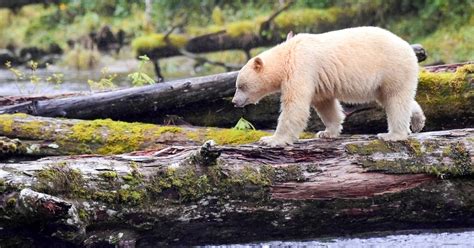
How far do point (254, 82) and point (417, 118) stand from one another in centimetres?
174

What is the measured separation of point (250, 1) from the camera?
84.9 feet

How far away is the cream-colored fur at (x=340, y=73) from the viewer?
21.7 ft

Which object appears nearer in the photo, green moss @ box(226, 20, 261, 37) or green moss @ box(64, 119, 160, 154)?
green moss @ box(64, 119, 160, 154)

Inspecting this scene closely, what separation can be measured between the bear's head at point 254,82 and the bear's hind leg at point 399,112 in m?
1.14

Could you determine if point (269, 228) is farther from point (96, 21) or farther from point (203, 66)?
point (96, 21)

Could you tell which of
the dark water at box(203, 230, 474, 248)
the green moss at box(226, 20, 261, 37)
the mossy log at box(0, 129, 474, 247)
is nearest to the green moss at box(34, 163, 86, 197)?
the mossy log at box(0, 129, 474, 247)

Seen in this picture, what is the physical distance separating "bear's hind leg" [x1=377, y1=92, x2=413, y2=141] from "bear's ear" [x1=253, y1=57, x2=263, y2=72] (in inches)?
49.8

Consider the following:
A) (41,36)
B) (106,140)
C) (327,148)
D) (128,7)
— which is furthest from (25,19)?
(327,148)

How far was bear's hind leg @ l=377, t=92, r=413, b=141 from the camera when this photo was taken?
6.65 metres

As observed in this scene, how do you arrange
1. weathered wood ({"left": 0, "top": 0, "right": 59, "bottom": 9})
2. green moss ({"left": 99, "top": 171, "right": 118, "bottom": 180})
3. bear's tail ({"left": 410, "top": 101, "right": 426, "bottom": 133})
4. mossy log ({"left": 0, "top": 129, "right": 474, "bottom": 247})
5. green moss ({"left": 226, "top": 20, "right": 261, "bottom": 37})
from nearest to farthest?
mossy log ({"left": 0, "top": 129, "right": 474, "bottom": 247}) → green moss ({"left": 99, "top": 171, "right": 118, "bottom": 180}) → bear's tail ({"left": 410, "top": 101, "right": 426, "bottom": 133}) → green moss ({"left": 226, "top": 20, "right": 261, "bottom": 37}) → weathered wood ({"left": 0, "top": 0, "right": 59, "bottom": 9})

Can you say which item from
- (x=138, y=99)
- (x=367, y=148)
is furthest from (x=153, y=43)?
(x=367, y=148)

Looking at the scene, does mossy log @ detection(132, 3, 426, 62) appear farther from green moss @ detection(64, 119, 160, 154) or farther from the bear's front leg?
the bear's front leg

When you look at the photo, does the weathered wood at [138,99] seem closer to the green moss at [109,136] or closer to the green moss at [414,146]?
the green moss at [109,136]

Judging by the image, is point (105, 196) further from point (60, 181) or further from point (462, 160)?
point (462, 160)
